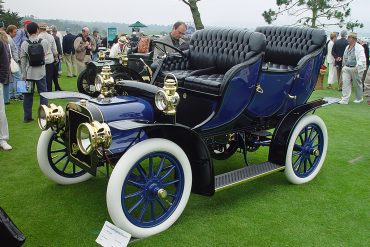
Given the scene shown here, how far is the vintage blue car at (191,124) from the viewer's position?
2779mm

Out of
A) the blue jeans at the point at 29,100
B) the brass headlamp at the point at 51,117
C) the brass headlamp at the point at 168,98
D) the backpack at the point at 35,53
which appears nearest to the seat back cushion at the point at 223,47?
the brass headlamp at the point at 168,98

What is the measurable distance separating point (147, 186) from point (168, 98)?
676 millimetres

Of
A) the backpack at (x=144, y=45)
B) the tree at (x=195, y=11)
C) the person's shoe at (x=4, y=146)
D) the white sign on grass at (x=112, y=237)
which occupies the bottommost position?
the white sign on grass at (x=112, y=237)

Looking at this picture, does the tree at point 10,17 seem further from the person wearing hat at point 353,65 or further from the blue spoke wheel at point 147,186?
the blue spoke wheel at point 147,186

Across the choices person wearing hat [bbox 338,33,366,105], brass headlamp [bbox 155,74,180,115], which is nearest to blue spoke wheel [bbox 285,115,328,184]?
brass headlamp [bbox 155,74,180,115]

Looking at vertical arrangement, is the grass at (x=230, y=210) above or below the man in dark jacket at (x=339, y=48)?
below

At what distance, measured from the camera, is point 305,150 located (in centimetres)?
400

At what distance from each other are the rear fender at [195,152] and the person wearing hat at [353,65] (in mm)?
6387

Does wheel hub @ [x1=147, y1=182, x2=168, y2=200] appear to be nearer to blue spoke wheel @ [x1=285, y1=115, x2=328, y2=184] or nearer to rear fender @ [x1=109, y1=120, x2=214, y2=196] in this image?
Result: rear fender @ [x1=109, y1=120, x2=214, y2=196]

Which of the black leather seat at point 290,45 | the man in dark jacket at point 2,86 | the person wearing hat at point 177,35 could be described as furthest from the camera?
the person wearing hat at point 177,35

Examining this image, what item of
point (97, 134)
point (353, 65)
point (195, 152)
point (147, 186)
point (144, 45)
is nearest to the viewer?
point (97, 134)

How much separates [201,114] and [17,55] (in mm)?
5632

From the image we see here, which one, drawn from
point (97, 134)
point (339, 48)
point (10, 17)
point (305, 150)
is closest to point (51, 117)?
point (97, 134)

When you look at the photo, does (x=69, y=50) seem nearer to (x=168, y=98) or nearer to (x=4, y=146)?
(x=4, y=146)
